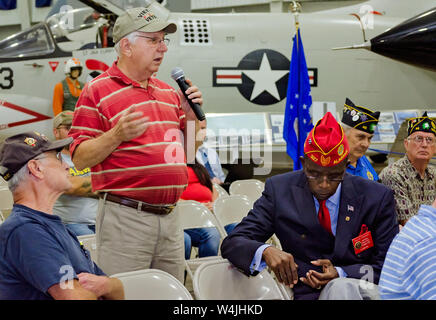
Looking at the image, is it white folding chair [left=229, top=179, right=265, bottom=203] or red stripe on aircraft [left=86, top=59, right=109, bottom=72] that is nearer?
white folding chair [left=229, top=179, right=265, bottom=203]

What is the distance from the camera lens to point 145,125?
2.00m

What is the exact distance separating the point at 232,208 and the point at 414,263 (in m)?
2.65

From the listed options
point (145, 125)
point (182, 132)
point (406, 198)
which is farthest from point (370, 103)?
point (145, 125)

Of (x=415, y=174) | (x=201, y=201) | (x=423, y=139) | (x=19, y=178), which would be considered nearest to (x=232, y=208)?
(x=201, y=201)

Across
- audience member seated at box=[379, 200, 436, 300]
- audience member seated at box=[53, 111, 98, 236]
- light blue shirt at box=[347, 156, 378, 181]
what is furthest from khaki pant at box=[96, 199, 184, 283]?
light blue shirt at box=[347, 156, 378, 181]

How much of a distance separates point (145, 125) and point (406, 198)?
1976mm

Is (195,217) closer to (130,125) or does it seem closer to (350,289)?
(130,125)

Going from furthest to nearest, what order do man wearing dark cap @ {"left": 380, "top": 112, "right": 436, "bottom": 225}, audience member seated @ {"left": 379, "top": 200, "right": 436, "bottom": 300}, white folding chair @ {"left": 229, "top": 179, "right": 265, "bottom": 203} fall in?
white folding chair @ {"left": 229, "top": 179, "right": 265, "bottom": 203} → man wearing dark cap @ {"left": 380, "top": 112, "right": 436, "bottom": 225} → audience member seated @ {"left": 379, "top": 200, "right": 436, "bottom": 300}

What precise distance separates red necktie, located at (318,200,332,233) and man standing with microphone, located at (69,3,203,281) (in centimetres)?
62

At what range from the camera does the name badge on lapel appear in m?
2.11

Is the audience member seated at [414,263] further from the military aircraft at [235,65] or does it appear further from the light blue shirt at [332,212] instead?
the military aircraft at [235,65]

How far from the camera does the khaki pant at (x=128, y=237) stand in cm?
216

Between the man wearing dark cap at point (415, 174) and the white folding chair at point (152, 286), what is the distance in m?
1.87

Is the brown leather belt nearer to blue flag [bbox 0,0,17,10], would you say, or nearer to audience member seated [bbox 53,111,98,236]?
audience member seated [bbox 53,111,98,236]
